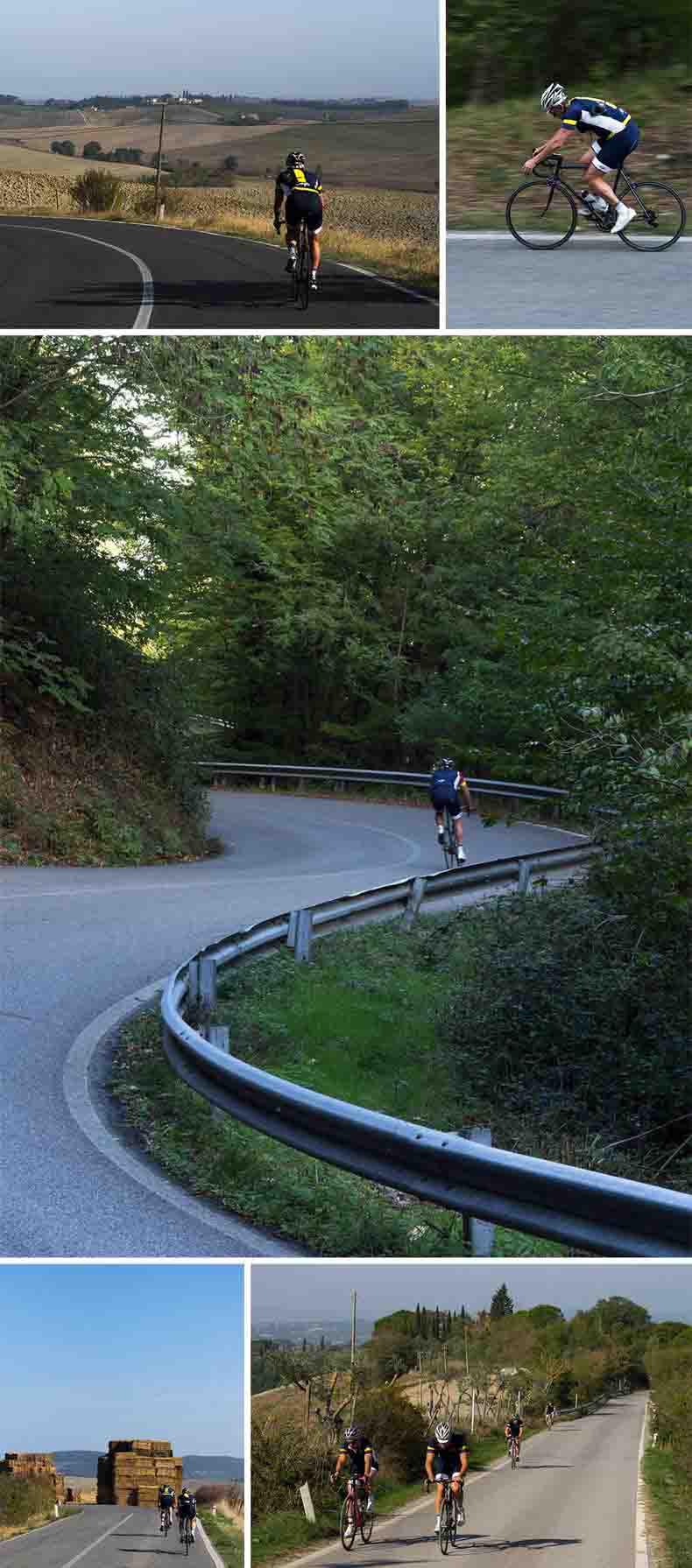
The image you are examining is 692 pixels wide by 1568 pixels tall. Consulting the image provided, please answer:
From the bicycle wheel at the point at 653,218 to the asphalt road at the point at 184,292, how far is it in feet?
10.9

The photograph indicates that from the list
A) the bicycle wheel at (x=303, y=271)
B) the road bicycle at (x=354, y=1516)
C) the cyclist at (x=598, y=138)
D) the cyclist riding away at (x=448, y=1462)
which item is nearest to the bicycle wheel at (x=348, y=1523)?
the road bicycle at (x=354, y=1516)

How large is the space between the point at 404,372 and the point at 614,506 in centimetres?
2539

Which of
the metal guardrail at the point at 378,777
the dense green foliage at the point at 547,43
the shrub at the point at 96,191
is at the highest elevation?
the shrub at the point at 96,191

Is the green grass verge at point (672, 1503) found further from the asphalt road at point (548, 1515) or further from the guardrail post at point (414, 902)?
the guardrail post at point (414, 902)

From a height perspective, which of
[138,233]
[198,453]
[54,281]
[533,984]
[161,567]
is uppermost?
[138,233]

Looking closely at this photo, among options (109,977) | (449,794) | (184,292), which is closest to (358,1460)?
(109,977)

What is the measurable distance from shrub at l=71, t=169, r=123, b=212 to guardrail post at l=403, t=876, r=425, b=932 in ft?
60.9

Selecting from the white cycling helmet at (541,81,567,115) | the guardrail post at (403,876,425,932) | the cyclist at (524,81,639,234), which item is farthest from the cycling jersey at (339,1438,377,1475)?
the guardrail post at (403,876,425,932)

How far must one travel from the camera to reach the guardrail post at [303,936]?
15695 mm

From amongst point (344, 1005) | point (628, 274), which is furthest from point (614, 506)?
point (344, 1005)

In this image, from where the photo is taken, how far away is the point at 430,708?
4212cm

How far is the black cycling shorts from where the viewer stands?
54.8ft

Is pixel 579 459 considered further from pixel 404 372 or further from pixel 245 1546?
pixel 245 1546

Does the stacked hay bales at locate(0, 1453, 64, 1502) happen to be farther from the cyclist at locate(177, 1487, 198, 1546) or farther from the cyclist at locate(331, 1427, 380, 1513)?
the cyclist at locate(331, 1427, 380, 1513)
